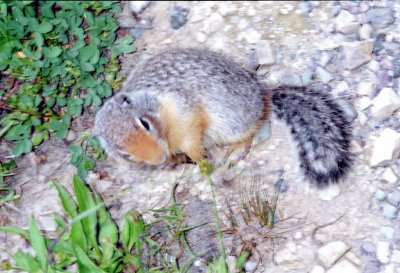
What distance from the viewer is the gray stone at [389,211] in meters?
3.23

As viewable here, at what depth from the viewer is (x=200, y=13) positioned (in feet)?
14.1

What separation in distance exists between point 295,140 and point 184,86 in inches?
28.5

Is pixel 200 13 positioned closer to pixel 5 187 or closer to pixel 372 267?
pixel 5 187

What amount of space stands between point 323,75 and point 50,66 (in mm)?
1818

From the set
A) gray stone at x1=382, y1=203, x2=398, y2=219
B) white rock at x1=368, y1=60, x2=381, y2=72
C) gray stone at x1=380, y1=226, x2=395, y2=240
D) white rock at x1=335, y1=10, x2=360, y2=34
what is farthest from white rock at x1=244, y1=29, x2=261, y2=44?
gray stone at x1=380, y1=226, x2=395, y2=240

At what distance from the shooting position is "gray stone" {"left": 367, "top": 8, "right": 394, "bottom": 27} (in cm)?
395

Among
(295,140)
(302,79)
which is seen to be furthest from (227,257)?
(302,79)

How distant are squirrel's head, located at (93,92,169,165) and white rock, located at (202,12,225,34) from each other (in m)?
1.09

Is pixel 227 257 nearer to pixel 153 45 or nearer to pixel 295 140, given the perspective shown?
pixel 295 140

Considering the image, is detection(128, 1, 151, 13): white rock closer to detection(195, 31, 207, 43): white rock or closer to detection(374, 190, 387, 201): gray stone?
detection(195, 31, 207, 43): white rock

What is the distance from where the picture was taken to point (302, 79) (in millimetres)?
3836

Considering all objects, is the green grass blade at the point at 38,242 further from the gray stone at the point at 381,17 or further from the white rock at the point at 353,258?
the gray stone at the point at 381,17

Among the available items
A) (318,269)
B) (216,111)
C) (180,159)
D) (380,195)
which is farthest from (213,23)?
(318,269)

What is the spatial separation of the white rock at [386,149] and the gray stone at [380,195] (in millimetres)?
166
